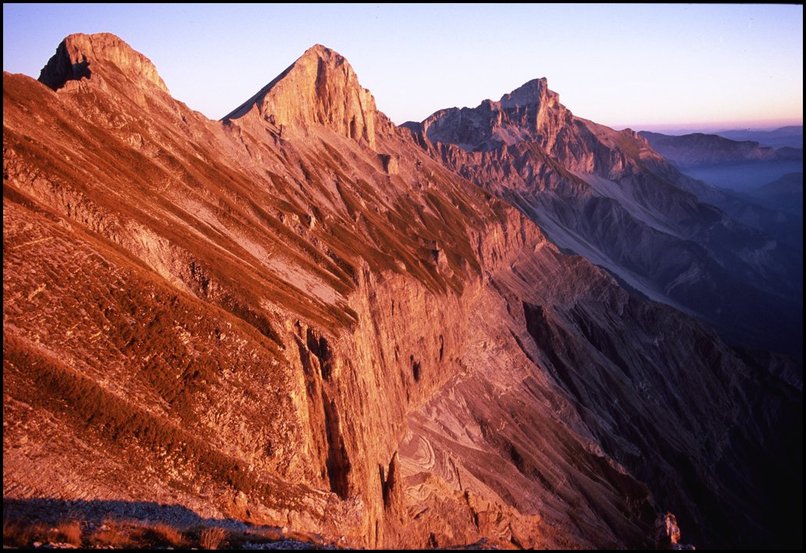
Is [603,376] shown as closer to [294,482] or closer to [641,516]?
[641,516]

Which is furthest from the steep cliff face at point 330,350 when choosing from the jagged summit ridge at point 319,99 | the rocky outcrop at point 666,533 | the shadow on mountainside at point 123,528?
the rocky outcrop at point 666,533

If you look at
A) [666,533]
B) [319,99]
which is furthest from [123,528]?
[319,99]

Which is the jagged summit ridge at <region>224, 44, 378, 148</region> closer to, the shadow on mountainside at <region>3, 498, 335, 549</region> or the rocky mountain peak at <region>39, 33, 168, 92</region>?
the rocky mountain peak at <region>39, 33, 168, 92</region>

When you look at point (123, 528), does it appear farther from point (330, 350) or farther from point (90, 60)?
point (90, 60)

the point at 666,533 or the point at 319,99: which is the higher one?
the point at 319,99

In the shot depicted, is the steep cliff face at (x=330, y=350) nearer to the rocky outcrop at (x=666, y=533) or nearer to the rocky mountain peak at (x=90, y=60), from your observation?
the rocky mountain peak at (x=90, y=60)

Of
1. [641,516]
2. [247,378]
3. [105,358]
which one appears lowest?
[641,516]

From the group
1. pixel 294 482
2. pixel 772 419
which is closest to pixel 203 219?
pixel 294 482
